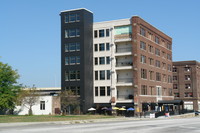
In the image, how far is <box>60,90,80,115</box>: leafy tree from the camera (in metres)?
69.7

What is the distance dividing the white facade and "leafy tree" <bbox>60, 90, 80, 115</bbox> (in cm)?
555

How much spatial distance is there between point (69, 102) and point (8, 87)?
1505 centimetres

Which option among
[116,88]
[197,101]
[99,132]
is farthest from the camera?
[197,101]

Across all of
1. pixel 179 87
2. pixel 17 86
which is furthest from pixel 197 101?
pixel 17 86

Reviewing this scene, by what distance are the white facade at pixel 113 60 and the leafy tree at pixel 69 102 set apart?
5552 millimetres

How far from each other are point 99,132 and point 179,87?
329 feet

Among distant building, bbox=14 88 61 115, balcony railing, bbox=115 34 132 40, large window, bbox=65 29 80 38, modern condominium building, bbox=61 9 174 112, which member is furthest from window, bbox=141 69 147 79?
distant building, bbox=14 88 61 115

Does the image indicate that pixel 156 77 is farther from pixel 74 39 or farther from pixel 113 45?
pixel 74 39

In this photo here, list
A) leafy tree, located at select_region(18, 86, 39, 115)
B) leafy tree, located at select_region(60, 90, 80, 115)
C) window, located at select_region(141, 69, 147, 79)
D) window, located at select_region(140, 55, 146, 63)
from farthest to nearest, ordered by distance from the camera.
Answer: window, located at select_region(141, 69, 147, 79) → window, located at select_region(140, 55, 146, 63) → leafy tree, located at select_region(18, 86, 39, 115) → leafy tree, located at select_region(60, 90, 80, 115)

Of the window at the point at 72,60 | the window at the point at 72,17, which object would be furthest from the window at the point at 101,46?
the window at the point at 72,17

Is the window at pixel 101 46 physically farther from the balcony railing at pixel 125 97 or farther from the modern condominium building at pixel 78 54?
the balcony railing at pixel 125 97

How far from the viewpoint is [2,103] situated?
72.2 m

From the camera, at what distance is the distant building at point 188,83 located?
398ft

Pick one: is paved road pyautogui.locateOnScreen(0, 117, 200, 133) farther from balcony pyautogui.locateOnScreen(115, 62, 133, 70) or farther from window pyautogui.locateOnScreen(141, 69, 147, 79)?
window pyautogui.locateOnScreen(141, 69, 147, 79)
